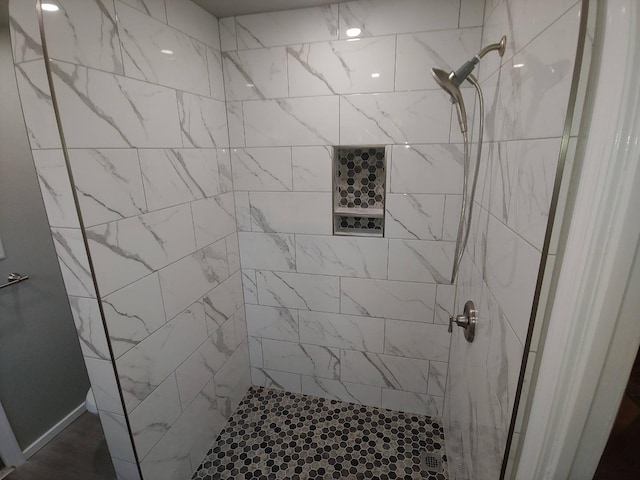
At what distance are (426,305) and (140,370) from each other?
1.40 metres

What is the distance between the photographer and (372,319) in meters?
1.79

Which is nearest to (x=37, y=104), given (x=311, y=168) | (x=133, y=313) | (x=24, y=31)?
(x=24, y=31)

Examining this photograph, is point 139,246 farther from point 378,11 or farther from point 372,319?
point 378,11

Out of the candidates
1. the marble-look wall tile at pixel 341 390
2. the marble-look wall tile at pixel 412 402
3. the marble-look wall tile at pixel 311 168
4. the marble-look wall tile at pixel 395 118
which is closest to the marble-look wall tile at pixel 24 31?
the marble-look wall tile at pixel 311 168

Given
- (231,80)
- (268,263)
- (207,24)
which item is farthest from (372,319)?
(207,24)

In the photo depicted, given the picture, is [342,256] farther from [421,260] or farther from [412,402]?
[412,402]

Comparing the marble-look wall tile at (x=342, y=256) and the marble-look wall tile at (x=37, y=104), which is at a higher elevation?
the marble-look wall tile at (x=37, y=104)

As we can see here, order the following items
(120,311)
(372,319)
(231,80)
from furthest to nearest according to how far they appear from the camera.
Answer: (372,319), (231,80), (120,311)

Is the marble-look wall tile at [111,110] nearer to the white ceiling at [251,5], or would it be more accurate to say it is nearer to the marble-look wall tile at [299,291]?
the white ceiling at [251,5]

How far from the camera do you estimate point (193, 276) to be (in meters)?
1.48

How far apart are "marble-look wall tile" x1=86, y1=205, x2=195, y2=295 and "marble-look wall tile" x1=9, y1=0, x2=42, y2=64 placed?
0.51m

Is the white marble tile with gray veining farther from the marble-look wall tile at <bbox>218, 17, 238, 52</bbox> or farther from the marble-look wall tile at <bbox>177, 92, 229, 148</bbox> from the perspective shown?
the marble-look wall tile at <bbox>218, 17, 238, 52</bbox>

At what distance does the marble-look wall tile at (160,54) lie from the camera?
1.09 m

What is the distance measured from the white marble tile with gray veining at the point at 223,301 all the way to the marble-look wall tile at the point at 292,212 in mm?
370
